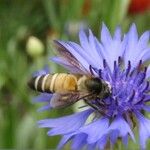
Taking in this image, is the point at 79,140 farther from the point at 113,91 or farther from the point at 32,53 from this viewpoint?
the point at 32,53

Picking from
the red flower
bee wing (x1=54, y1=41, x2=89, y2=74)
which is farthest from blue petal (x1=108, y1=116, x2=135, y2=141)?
the red flower

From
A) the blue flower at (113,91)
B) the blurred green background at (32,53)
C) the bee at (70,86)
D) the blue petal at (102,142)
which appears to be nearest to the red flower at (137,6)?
the blurred green background at (32,53)

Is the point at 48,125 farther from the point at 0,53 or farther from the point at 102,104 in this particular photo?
the point at 0,53

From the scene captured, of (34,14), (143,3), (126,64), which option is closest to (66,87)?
(126,64)

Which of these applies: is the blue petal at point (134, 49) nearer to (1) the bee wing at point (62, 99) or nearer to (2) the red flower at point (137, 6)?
(1) the bee wing at point (62, 99)

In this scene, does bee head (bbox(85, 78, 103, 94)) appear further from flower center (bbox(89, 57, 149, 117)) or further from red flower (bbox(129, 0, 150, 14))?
red flower (bbox(129, 0, 150, 14))

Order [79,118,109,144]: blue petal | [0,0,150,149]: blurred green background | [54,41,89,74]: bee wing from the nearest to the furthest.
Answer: [79,118,109,144]: blue petal, [54,41,89,74]: bee wing, [0,0,150,149]: blurred green background

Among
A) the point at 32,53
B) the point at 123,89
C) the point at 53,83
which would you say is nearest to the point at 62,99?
the point at 53,83
